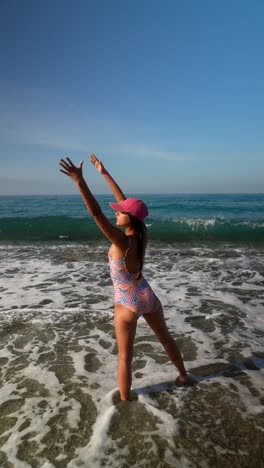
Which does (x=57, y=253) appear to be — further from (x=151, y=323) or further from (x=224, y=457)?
(x=224, y=457)

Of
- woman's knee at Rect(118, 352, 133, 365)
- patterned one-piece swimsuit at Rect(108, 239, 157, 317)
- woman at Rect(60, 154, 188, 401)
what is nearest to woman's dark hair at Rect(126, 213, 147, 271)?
woman at Rect(60, 154, 188, 401)

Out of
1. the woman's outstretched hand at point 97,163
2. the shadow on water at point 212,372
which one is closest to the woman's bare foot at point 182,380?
the shadow on water at point 212,372

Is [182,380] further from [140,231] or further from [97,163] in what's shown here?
[97,163]

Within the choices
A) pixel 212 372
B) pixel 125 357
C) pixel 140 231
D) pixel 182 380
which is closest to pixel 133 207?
pixel 140 231

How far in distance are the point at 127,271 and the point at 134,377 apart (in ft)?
5.42

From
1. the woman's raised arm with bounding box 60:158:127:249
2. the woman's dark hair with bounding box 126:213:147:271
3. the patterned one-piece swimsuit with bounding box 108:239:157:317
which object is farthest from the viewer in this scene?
the patterned one-piece swimsuit with bounding box 108:239:157:317

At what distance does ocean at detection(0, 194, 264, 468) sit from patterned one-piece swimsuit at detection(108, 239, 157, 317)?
3.65ft

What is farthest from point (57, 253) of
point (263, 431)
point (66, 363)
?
point (263, 431)

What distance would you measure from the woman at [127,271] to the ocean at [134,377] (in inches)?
19.2

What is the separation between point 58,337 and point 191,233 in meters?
14.7

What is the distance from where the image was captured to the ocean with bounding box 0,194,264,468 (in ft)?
8.84

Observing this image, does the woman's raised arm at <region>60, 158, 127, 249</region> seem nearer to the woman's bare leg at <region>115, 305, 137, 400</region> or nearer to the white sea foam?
the woman's bare leg at <region>115, 305, 137, 400</region>

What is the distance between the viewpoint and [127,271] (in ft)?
9.61

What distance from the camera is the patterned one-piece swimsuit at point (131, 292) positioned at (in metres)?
2.96
